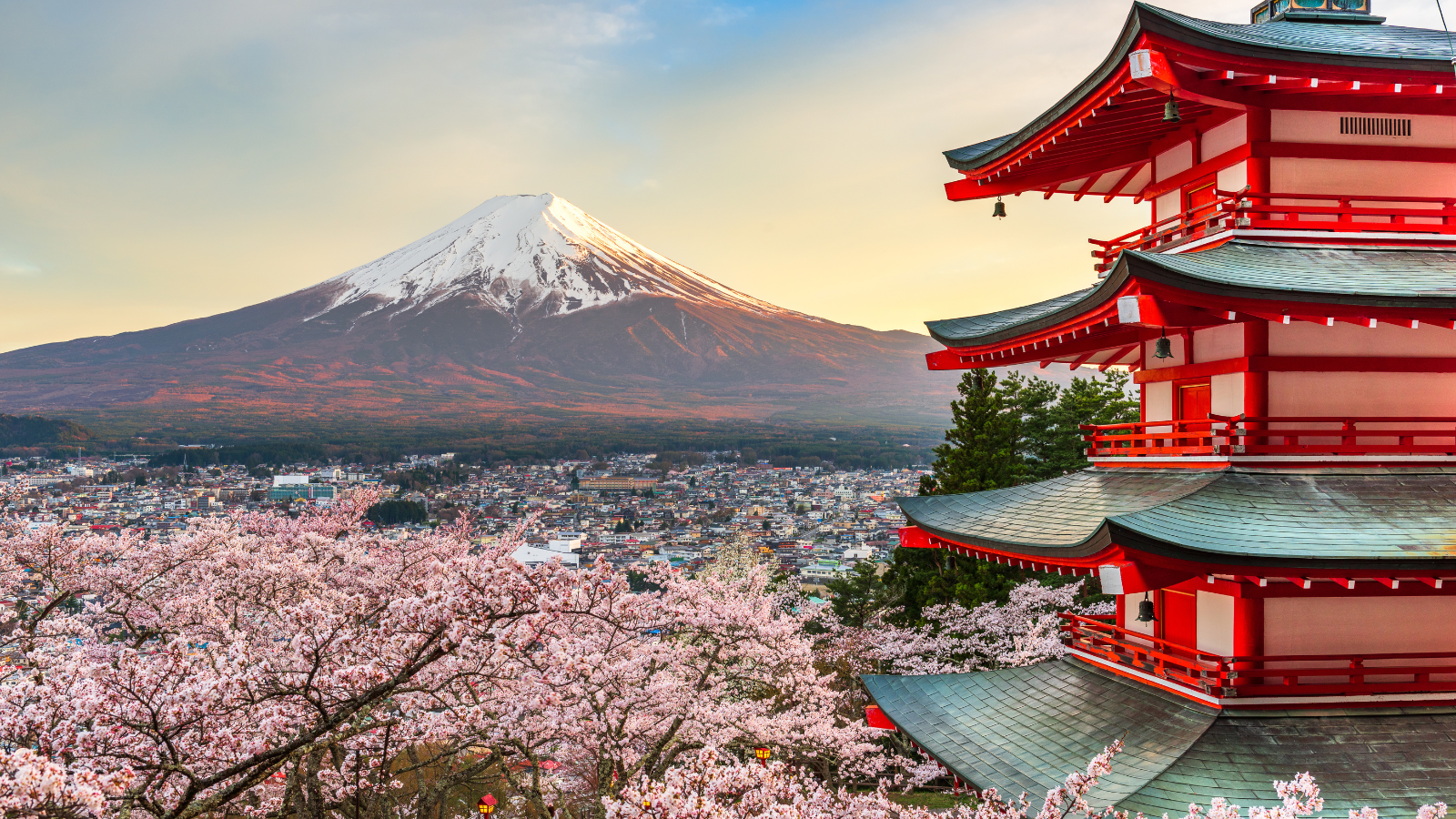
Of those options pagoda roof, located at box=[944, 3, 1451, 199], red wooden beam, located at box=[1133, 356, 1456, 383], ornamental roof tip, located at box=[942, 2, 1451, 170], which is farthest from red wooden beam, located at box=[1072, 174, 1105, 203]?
red wooden beam, located at box=[1133, 356, 1456, 383]

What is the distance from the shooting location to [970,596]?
19734 mm

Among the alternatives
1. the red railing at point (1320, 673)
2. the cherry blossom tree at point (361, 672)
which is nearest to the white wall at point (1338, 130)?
the red railing at point (1320, 673)

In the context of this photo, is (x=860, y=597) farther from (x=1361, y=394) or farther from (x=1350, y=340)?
(x=1350, y=340)

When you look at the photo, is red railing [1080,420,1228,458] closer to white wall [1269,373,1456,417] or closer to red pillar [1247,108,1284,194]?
white wall [1269,373,1456,417]

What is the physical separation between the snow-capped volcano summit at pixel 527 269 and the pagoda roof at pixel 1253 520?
9900cm

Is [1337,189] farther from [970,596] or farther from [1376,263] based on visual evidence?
[970,596]

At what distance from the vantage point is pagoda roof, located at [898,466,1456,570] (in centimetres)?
546

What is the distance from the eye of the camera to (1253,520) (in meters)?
5.97

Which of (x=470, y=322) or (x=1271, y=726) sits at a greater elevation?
(x=470, y=322)

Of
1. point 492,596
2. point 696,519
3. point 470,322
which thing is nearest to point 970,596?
point 492,596

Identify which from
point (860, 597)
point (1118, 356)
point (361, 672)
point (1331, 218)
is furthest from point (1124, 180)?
point (860, 597)

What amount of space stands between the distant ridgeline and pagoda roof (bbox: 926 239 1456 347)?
7020 centimetres

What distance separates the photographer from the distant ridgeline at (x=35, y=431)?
57531mm

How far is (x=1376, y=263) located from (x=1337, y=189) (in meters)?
0.78
